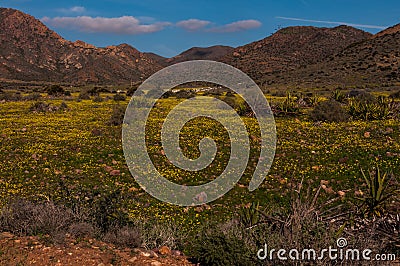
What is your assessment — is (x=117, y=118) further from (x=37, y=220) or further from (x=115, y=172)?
(x=37, y=220)

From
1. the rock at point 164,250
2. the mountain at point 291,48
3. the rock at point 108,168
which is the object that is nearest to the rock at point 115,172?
the rock at point 108,168

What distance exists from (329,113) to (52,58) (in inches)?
5587

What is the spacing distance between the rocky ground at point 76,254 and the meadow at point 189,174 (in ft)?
1.83

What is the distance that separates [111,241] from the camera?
720 centimetres

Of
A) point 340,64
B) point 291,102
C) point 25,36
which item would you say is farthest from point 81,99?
point 25,36

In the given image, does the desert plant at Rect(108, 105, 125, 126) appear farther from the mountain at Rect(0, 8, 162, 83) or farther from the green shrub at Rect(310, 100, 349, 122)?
the mountain at Rect(0, 8, 162, 83)

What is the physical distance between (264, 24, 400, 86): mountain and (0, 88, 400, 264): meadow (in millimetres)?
43430

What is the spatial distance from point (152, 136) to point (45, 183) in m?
7.97

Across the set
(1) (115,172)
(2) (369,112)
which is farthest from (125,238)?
(2) (369,112)

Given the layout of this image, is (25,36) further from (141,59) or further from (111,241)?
(111,241)

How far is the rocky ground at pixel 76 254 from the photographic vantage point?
6062 mm

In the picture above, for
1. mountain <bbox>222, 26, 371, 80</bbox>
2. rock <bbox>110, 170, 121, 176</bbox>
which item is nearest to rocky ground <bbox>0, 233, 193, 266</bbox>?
rock <bbox>110, 170, 121, 176</bbox>

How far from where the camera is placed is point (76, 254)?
20.8 feet

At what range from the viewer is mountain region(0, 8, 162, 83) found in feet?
426
